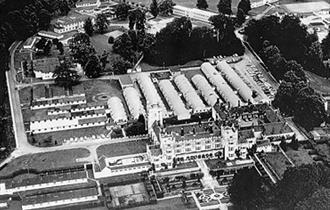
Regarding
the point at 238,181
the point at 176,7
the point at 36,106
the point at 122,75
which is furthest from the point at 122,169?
the point at 176,7

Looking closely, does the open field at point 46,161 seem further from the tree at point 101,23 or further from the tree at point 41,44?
the tree at point 101,23

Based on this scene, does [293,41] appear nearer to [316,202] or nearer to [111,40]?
[111,40]

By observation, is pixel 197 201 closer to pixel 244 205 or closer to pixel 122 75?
pixel 244 205

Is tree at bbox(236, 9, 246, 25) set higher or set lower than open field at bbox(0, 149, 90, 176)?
higher

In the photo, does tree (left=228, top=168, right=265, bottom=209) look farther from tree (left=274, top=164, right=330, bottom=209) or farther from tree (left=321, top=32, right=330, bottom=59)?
tree (left=321, top=32, right=330, bottom=59)

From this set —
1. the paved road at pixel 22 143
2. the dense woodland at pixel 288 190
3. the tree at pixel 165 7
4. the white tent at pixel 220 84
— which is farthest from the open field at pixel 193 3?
the dense woodland at pixel 288 190

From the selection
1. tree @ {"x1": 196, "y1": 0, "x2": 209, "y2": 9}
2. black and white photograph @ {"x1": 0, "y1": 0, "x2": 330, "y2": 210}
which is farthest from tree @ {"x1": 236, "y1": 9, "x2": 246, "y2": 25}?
tree @ {"x1": 196, "y1": 0, "x2": 209, "y2": 9}
